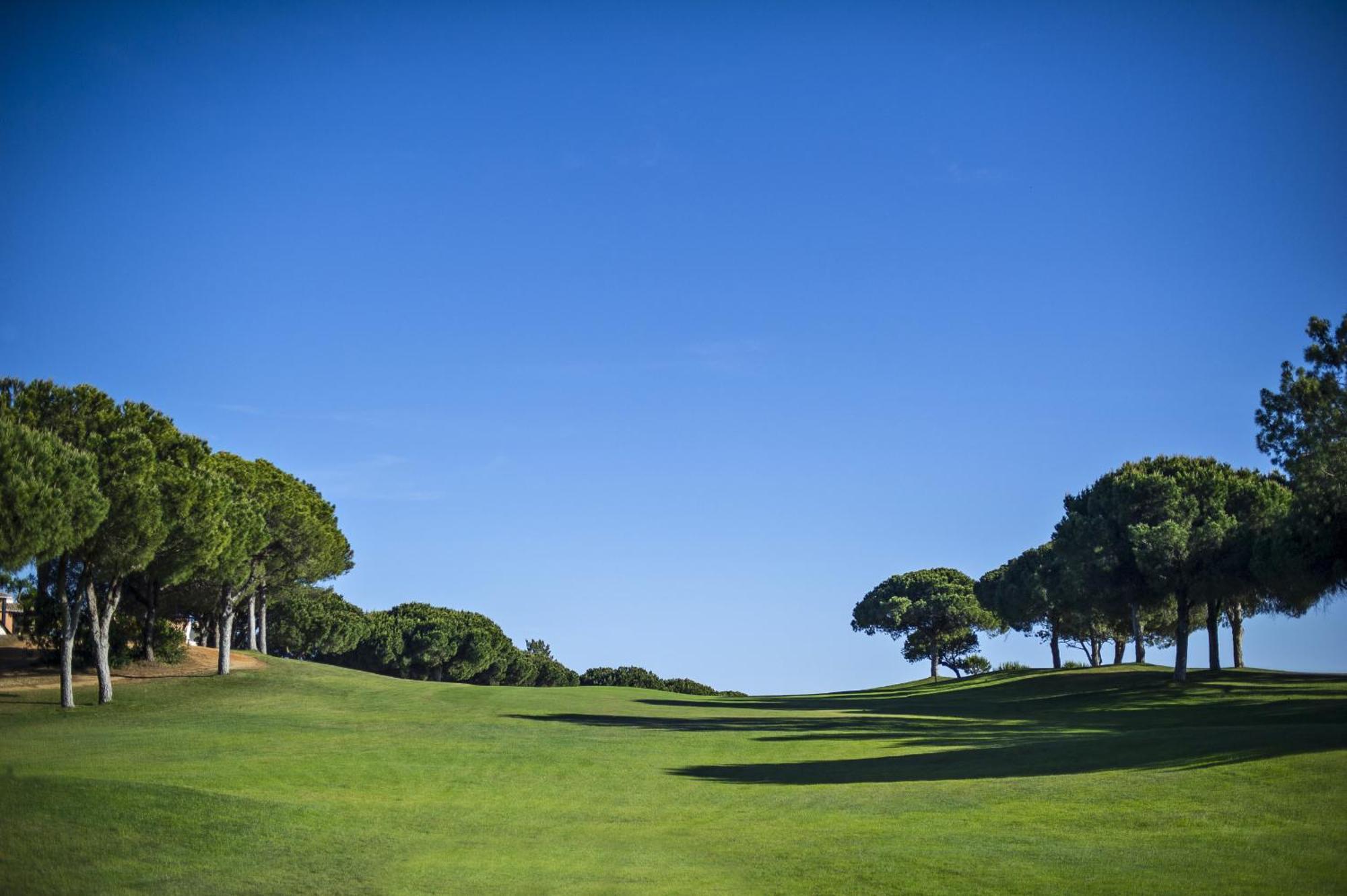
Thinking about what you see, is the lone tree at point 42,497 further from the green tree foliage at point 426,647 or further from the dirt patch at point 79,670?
the green tree foliage at point 426,647

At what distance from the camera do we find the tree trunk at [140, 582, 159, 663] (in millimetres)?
56844

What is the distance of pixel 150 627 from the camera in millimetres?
57688

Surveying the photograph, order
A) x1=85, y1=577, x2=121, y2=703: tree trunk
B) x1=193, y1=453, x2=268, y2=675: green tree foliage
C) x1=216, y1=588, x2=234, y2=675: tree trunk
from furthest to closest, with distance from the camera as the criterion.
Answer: x1=216, y1=588, x2=234, y2=675: tree trunk < x1=193, y1=453, x2=268, y2=675: green tree foliage < x1=85, y1=577, x2=121, y2=703: tree trunk

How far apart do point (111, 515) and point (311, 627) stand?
49896 millimetres

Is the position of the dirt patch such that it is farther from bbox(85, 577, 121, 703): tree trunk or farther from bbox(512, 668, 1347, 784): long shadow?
bbox(512, 668, 1347, 784): long shadow

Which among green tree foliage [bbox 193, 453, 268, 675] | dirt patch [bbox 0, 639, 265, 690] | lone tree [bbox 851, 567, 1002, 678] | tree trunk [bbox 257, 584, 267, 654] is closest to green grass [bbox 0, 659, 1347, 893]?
dirt patch [bbox 0, 639, 265, 690]

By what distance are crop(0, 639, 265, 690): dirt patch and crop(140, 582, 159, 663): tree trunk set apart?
0.57 meters

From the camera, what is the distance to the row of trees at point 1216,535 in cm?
3588

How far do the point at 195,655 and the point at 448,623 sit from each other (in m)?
45.5

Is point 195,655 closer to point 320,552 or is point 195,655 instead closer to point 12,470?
point 320,552

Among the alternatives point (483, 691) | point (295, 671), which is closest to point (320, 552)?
point (295, 671)

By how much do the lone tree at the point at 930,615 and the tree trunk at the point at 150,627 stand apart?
80409mm

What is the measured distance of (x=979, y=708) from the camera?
6269 centimetres

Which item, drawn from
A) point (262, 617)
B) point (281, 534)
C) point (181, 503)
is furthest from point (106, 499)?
point (262, 617)
